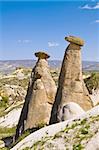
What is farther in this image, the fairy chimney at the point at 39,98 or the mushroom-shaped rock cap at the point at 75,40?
the fairy chimney at the point at 39,98

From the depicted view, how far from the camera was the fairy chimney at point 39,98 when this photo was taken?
19078mm

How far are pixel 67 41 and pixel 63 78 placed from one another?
169cm

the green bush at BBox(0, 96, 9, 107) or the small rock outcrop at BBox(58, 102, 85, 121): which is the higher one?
the small rock outcrop at BBox(58, 102, 85, 121)

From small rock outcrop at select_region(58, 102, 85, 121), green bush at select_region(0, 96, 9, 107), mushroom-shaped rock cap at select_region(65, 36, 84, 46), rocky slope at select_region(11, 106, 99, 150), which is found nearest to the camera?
rocky slope at select_region(11, 106, 99, 150)

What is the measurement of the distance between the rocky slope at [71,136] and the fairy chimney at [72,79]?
16.4 ft

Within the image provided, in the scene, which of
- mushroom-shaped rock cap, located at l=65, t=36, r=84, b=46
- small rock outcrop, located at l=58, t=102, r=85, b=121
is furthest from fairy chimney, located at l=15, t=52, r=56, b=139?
small rock outcrop, located at l=58, t=102, r=85, b=121

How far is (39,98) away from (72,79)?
2592mm

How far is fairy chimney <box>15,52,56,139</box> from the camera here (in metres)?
19.1

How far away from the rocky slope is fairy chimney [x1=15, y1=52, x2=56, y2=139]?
6.48 metres

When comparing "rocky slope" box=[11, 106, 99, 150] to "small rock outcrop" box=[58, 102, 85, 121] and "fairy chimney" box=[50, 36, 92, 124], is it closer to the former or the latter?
"small rock outcrop" box=[58, 102, 85, 121]

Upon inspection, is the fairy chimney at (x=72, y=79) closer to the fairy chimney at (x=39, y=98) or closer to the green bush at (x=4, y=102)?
the fairy chimney at (x=39, y=98)

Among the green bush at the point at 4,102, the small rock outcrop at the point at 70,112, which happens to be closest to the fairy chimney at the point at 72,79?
the small rock outcrop at the point at 70,112

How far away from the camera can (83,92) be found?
1777 centimetres

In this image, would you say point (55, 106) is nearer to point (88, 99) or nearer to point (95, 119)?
point (88, 99)
